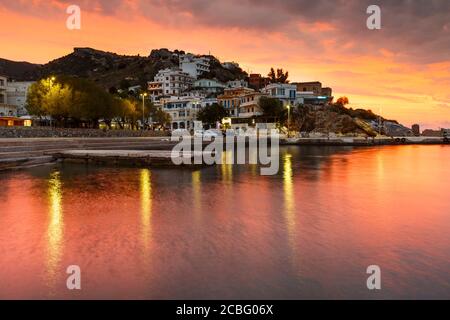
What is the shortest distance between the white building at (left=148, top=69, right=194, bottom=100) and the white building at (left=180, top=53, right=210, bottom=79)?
54.3 ft

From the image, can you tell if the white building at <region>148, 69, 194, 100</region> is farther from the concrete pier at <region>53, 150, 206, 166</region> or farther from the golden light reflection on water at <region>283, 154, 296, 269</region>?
the golden light reflection on water at <region>283, 154, 296, 269</region>

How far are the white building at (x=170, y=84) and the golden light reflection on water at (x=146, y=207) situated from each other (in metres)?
126

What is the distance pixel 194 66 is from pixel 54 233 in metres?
165

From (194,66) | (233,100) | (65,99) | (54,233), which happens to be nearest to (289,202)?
(54,233)

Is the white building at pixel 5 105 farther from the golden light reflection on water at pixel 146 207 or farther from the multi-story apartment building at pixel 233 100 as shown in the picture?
the golden light reflection on water at pixel 146 207

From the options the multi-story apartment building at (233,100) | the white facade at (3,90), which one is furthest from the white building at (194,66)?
the white facade at (3,90)

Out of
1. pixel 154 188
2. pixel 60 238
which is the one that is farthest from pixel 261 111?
pixel 60 238

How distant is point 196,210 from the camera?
532 inches

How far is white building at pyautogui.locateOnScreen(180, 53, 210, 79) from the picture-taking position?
16870 centimetres

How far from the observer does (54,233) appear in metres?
10.1

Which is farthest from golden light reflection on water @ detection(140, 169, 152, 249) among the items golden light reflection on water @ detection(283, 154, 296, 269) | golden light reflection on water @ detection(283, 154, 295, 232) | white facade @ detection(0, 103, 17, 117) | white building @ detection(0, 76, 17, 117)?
white facade @ detection(0, 103, 17, 117)

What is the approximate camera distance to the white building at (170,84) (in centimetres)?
14625

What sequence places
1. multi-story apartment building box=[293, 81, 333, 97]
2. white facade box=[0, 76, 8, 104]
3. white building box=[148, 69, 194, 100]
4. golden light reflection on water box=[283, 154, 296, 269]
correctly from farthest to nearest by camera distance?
white building box=[148, 69, 194, 100] < multi-story apartment building box=[293, 81, 333, 97] < white facade box=[0, 76, 8, 104] < golden light reflection on water box=[283, 154, 296, 269]

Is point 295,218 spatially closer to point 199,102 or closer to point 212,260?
point 212,260
